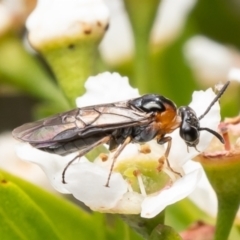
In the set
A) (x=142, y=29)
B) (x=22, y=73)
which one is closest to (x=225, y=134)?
(x=142, y=29)

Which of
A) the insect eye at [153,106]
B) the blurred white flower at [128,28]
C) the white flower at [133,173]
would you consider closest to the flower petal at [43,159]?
the white flower at [133,173]

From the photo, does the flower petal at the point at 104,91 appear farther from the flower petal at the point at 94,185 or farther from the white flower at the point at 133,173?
the flower petal at the point at 94,185

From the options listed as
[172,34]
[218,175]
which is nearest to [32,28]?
[218,175]

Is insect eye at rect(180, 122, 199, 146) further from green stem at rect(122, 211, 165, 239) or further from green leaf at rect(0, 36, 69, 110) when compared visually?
green leaf at rect(0, 36, 69, 110)

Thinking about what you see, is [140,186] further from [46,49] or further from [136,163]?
[46,49]

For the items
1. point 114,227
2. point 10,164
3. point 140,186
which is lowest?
point 10,164

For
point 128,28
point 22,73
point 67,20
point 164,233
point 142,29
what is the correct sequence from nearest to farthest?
point 164,233
point 67,20
point 142,29
point 22,73
point 128,28

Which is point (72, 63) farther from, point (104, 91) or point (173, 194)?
point (173, 194)
